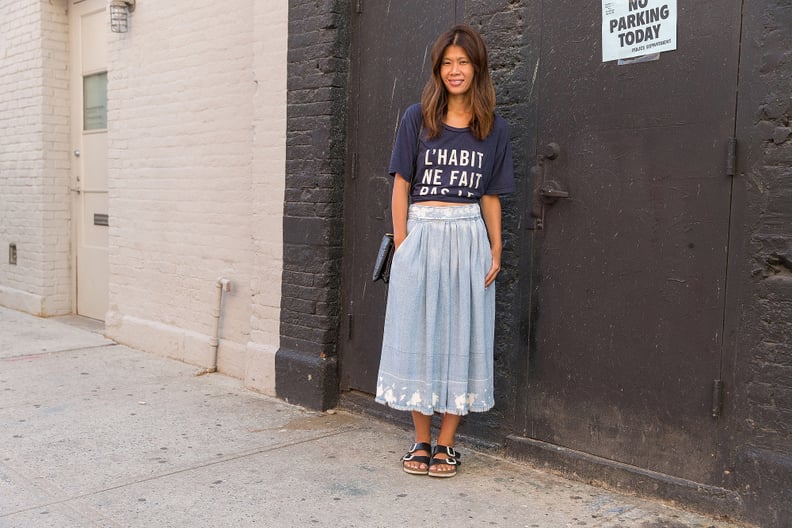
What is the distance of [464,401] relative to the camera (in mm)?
3648

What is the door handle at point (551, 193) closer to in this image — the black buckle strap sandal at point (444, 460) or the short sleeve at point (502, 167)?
the short sleeve at point (502, 167)

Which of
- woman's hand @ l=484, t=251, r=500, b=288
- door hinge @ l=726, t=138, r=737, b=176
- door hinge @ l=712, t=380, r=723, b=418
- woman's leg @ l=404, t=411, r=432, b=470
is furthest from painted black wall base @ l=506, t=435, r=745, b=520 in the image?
door hinge @ l=726, t=138, r=737, b=176

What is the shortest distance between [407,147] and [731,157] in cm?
139

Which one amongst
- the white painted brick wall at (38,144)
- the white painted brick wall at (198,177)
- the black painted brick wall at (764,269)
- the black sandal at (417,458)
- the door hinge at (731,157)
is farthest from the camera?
the white painted brick wall at (38,144)

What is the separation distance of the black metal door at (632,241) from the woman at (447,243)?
0.29 metres

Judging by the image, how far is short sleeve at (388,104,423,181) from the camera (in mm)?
3674

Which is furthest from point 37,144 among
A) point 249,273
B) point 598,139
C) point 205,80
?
point 598,139

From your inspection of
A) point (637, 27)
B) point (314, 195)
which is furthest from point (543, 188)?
point (314, 195)

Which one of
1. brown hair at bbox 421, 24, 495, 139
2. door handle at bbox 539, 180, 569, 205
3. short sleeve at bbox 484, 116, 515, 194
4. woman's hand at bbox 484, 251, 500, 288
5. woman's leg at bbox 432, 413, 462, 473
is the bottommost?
woman's leg at bbox 432, 413, 462, 473

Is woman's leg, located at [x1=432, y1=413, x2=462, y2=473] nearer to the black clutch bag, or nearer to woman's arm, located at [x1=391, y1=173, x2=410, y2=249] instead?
the black clutch bag

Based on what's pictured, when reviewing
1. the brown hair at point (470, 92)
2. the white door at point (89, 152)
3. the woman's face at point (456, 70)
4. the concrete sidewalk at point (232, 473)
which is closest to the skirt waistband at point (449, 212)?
the brown hair at point (470, 92)

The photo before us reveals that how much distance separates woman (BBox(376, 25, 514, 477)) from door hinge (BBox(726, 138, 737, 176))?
97 cm

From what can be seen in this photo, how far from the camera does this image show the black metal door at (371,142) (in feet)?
14.6

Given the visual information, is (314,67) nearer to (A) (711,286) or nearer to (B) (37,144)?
(A) (711,286)
